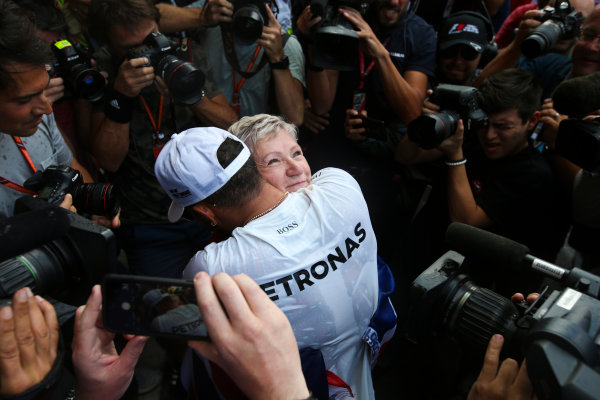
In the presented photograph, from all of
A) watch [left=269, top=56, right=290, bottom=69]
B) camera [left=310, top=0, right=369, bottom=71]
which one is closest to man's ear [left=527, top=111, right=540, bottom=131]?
camera [left=310, top=0, right=369, bottom=71]

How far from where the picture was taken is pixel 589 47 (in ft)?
8.35

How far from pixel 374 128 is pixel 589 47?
1290mm

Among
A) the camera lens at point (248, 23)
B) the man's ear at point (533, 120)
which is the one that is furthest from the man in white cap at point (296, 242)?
the man's ear at point (533, 120)

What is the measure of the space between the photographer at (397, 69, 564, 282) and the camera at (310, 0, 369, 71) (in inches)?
30.4

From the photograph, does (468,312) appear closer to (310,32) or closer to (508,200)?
(508,200)

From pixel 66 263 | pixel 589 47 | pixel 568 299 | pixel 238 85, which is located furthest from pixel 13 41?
pixel 589 47

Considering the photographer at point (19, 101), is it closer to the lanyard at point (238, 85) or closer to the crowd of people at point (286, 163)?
the crowd of people at point (286, 163)

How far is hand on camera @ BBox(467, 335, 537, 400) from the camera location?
99 cm

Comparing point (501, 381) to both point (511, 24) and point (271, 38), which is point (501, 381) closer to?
point (271, 38)

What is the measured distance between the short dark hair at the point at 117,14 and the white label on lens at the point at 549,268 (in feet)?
6.85

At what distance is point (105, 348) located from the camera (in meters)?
1.08

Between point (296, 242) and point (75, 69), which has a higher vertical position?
Result: point (75, 69)

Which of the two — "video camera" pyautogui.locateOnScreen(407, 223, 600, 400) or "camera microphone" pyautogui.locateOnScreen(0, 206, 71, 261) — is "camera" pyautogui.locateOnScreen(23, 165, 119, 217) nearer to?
"camera microphone" pyautogui.locateOnScreen(0, 206, 71, 261)

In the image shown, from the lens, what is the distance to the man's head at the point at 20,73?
158 cm
